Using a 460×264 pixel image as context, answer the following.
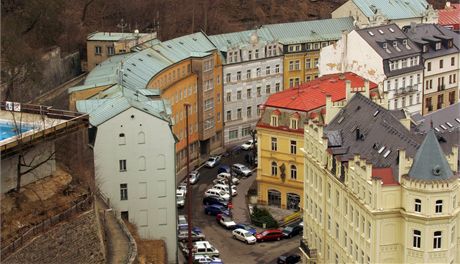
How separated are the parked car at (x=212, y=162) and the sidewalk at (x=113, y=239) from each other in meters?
26.6

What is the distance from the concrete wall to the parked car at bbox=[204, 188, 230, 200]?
14.3 m

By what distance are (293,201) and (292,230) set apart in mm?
5862

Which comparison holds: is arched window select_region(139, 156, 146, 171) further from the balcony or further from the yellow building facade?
the balcony

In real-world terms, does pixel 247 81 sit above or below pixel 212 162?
above

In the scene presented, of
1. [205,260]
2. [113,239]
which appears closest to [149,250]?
[205,260]

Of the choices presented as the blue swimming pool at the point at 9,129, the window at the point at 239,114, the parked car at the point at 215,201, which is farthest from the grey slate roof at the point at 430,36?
the blue swimming pool at the point at 9,129

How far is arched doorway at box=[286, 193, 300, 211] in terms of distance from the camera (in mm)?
77250

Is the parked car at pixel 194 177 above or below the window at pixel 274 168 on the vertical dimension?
below

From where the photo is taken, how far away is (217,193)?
259 ft

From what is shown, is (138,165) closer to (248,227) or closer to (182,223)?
(182,223)

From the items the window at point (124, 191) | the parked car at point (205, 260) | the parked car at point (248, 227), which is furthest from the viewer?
the parked car at point (248, 227)

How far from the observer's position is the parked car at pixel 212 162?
8735 cm

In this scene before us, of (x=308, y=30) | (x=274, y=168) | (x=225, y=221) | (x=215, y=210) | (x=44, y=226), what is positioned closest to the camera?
(x=44, y=226)

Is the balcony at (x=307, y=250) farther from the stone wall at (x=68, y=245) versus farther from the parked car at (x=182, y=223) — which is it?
the stone wall at (x=68, y=245)
